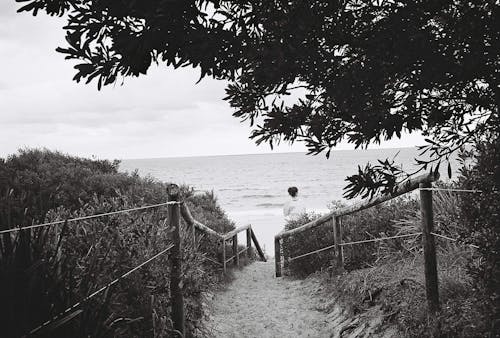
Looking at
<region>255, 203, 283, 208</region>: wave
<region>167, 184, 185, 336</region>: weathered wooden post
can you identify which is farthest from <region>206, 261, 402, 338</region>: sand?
<region>255, 203, 283, 208</region>: wave

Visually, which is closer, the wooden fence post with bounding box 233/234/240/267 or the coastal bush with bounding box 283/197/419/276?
the coastal bush with bounding box 283/197/419/276

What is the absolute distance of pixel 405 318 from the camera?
3525mm

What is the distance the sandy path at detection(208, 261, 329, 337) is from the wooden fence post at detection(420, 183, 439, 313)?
5.37 ft

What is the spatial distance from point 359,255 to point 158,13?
5380mm

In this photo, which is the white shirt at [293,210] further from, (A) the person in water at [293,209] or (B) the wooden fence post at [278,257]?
(B) the wooden fence post at [278,257]

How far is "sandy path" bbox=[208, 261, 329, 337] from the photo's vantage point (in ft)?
16.8

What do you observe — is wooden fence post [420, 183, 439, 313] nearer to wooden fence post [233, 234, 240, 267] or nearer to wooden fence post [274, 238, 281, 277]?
wooden fence post [274, 238, 281, 277]

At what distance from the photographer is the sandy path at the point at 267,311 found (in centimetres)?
513

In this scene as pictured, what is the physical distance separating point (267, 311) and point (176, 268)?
2.32 meters

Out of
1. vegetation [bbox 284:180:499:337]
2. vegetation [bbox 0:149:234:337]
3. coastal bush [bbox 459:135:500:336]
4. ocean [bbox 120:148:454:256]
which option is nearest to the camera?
vegetation [bbox 0:149:234:337]

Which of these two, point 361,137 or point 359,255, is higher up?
point 361,137

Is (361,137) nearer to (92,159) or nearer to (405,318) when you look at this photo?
(405,318)

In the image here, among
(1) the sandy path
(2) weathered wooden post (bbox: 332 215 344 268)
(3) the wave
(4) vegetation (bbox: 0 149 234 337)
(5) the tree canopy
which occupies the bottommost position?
(3) the wave

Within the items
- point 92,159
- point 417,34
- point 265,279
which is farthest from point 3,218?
point 92,159
